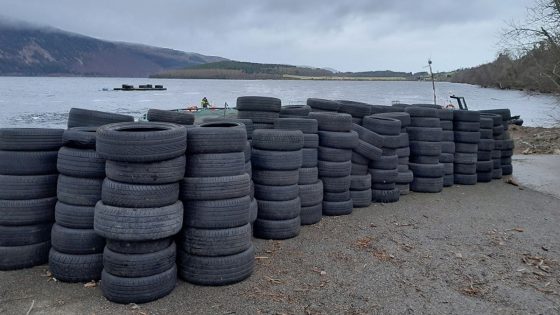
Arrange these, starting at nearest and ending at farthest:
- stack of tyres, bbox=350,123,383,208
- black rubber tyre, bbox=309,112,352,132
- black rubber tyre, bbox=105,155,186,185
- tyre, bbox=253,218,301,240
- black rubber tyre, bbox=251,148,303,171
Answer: black rubber tyre, bbox=105,155,186,185, black rubber tyre, bbox=251,148,303,171, tyre, bbox=253,218,301,240, black rubber tyre, bbox=309,112,352,132, stack of tyres, bbox=350,123,383,208

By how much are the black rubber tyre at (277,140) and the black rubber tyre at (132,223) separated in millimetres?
2341

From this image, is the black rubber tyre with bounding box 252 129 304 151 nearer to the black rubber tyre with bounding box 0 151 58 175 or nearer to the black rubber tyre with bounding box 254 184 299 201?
the black rubber tyre with bounding box 254 184 299 201

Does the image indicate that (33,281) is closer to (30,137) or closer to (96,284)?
(96,284)

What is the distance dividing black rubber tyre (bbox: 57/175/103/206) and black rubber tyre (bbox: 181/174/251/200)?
3.42 feet

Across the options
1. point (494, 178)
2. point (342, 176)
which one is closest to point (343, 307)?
point (342, 176)

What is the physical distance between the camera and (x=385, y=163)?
9.24 meters

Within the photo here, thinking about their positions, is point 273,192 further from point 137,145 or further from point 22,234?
point 22,234

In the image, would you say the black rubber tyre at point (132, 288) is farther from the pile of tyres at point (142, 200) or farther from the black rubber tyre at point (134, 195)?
the black rubber tyre at point (134, 195)

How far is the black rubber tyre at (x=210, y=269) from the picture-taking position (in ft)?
16.6

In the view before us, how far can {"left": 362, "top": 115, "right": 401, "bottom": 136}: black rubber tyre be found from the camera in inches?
371

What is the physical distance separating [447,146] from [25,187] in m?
9.55

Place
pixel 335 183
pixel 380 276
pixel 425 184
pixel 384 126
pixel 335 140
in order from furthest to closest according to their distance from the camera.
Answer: pixel 425 184
pixel 384 126
pixel 335 183
pixel 335 140
pixel 380 276

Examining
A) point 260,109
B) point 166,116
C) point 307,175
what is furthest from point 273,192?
point 260,109

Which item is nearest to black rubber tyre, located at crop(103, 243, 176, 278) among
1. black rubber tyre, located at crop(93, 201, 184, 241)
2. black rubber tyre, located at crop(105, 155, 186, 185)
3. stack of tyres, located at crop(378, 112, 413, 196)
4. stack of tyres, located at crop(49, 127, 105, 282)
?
black rubber tyre, located at crop(93, 201, 184, 241)
